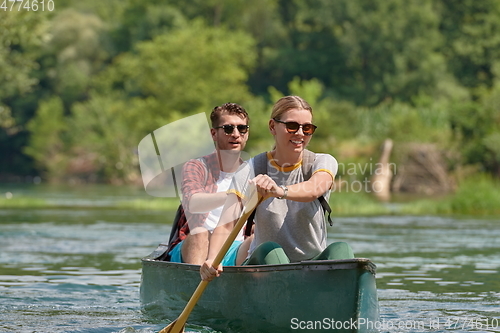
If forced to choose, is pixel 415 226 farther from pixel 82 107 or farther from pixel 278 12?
pixel 278 12

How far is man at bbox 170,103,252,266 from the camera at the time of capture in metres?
6.21

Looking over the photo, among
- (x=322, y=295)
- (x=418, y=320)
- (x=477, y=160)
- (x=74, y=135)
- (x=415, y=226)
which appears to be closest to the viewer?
(x=322, y=295)

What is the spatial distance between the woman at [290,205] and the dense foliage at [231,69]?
107 feet

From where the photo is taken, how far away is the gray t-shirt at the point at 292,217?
5426 mm

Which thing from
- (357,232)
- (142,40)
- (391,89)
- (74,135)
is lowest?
(357,232)

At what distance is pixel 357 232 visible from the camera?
49.9 feet

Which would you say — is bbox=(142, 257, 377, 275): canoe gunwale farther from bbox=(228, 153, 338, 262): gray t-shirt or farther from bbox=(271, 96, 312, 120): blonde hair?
bbox=(271, 96, 312, 120): blonde hair

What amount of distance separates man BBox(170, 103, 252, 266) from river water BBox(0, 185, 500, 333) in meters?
0.62

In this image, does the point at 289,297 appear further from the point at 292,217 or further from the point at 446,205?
the point at 446,205

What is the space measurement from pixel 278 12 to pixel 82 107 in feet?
51.2

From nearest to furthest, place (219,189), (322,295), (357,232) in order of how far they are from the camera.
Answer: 1. (322,295)
2. (219,189)
3. (357,232)

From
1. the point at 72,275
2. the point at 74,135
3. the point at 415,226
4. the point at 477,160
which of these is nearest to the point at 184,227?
the point at 72,275

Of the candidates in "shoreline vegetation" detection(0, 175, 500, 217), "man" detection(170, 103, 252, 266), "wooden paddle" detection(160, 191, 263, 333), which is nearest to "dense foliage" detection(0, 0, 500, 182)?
"shoreline vegetation" detection(0, 175, 500, 217)

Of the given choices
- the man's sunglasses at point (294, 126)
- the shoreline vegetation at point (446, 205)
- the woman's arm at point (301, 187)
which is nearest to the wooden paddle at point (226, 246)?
the woman's arm at point (301, 187)
